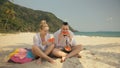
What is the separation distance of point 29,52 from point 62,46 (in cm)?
87

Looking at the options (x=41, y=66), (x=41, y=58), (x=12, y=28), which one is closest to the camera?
(x=41, y=66)

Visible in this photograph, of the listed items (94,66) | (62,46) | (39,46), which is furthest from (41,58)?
(94,66)

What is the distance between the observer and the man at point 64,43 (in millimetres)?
5516

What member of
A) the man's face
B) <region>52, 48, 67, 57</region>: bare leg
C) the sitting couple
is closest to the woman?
the sitting couple

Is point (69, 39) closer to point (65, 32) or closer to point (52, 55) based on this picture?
point (65, 32)

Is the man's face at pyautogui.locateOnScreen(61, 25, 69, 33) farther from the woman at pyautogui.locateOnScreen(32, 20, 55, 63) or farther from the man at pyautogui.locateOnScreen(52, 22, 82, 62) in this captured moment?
the woman at pyautogui.locateOnScreen(32, 20, 55, 63)

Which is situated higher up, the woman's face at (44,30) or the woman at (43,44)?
the woman's face at (44,30)

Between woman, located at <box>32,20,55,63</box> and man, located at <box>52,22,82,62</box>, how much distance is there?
23 cm

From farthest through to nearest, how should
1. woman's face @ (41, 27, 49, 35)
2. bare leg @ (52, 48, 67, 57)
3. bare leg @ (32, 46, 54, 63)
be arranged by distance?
bare leg @ (52, 48, 67, 57)
woman's face @ (41, 27, 49, 35)
bare leg @ (32, 46, 54, 63)

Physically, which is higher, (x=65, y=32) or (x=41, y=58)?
(x=65, y=32)

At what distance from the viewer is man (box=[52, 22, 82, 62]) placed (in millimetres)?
5516

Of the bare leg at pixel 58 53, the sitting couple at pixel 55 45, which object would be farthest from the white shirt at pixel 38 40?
the bare leg at pixel 58 53

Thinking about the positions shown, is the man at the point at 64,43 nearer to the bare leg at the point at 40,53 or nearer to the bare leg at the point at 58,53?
the bare leg at the point at 58,53

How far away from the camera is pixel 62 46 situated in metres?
5.75
